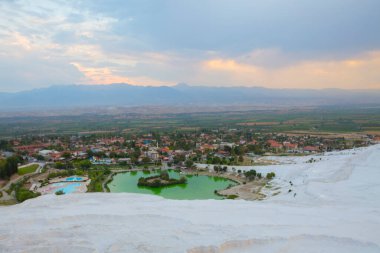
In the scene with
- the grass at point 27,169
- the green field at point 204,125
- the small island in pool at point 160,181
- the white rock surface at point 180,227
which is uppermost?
the white rock surface at point 180,227

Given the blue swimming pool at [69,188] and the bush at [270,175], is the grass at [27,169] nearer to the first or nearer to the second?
the blue swimming pool at [69,188]

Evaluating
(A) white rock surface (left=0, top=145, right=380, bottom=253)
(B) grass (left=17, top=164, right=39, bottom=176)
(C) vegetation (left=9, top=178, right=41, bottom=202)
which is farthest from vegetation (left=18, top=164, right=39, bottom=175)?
(A) white rock surface (left=0, top=145, right=380, bottom=253)

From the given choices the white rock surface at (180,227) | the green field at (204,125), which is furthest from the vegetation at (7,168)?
the green field at (204,125)

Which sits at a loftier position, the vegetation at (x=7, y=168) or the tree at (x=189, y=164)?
the vegetation at (x=7, y=168)

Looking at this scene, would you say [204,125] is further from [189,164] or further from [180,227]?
[180,227]

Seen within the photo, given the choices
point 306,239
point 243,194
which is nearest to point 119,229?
point 306,239

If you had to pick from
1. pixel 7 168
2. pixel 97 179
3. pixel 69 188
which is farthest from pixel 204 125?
pixel 69 188

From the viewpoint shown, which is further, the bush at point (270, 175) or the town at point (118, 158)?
the bush at point (270, 175)

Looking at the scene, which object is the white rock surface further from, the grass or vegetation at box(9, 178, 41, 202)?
the grass

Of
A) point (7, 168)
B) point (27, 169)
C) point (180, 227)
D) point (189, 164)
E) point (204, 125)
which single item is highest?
point (180, 227)
